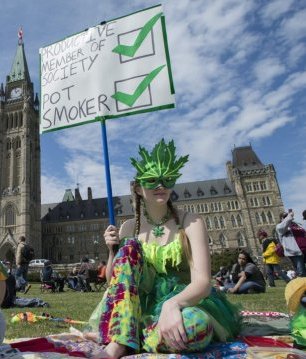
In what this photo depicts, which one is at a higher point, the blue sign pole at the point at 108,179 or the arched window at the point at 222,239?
the arched window at the point at 222,239

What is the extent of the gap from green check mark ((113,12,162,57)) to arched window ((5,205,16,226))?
60.4 meters

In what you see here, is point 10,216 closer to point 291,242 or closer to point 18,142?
point 18,142

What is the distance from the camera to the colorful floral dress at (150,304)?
90.3 inches

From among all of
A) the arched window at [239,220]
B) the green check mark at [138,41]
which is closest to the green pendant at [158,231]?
the green check mark at [138,41]

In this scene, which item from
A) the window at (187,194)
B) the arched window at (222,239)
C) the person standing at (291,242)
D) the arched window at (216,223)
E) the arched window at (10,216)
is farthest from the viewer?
the window at (187,194)

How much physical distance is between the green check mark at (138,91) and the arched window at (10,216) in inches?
2383

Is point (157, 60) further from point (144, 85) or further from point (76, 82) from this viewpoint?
point (76, 82)

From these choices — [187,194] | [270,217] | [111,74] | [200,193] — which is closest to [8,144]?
[187,194]

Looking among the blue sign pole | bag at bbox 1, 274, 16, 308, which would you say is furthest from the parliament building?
the blue sign pole

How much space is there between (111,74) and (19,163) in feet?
202

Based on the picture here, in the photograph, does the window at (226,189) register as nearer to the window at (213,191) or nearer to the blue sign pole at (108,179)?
the window at (213,191)

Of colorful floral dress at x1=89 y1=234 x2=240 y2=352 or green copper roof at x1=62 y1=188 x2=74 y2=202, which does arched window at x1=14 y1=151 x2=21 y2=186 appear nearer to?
green copper roof at x1=62 y1=188 x2=74 y2=202

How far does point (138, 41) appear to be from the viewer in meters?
4.13

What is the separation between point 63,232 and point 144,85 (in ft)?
232
